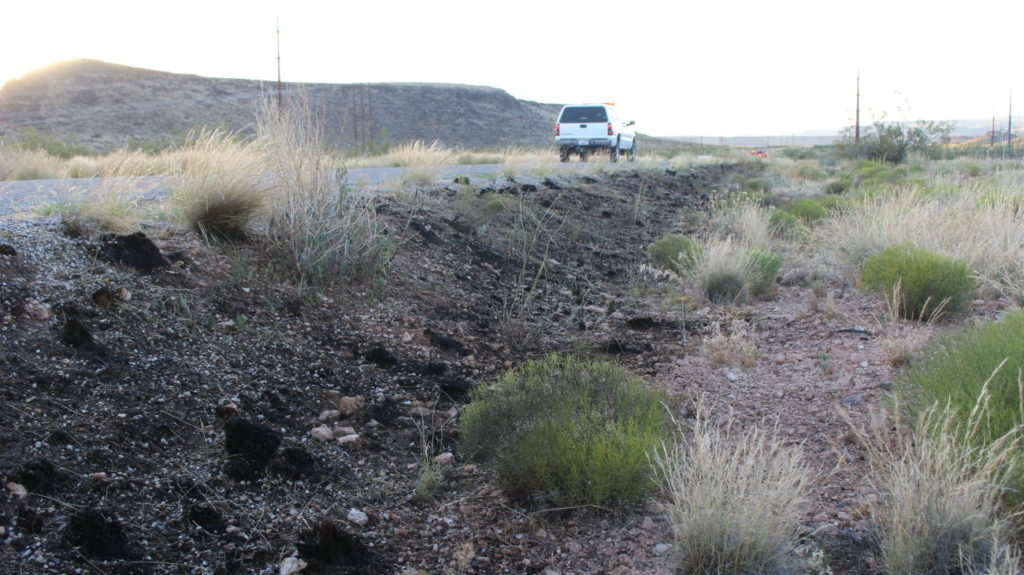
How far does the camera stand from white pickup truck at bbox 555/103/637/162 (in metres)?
23.1

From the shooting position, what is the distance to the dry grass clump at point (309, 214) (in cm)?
565

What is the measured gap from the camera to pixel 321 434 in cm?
382

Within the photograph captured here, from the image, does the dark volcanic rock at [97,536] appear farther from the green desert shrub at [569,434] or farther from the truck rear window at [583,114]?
the truck rear window at [583,114]

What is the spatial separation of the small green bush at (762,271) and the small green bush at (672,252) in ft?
2.42

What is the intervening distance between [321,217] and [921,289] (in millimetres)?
4635

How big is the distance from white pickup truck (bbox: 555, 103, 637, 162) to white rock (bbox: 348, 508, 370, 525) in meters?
20.1

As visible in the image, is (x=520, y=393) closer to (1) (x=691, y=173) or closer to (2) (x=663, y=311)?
(2) (x=663, y=311)

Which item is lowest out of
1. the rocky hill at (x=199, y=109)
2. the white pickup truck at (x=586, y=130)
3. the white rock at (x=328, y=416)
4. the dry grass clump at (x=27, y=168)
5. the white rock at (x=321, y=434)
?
the white rock at (x=321, y=434)

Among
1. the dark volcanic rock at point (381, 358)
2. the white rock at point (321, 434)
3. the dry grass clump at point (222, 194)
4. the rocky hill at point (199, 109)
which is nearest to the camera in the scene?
the white rock at point (321, 434)

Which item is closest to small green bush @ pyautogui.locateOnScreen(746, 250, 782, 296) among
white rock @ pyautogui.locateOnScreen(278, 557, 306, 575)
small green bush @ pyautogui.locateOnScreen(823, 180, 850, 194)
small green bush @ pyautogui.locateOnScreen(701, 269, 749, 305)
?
small green bush @ pyautogui.locateOnScreen(701, 269, 749, 305)

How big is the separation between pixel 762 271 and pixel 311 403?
5.00 m

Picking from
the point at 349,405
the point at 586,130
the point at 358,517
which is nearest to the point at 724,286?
the point at 349,405

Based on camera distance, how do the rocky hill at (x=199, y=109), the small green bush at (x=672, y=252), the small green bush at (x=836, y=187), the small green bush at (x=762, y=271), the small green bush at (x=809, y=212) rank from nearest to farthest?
the small green bush at (x=762, y=271) → the small green bush at (x=672, y=252) → the small green bush at (x=809, y=212) → the small green bush at (x=836, y=187) → the rocky hill at (x=199, y=109)

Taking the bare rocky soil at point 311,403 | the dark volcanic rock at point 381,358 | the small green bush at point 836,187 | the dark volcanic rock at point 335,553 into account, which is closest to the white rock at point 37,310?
the bare rocky soil at point 311,403
